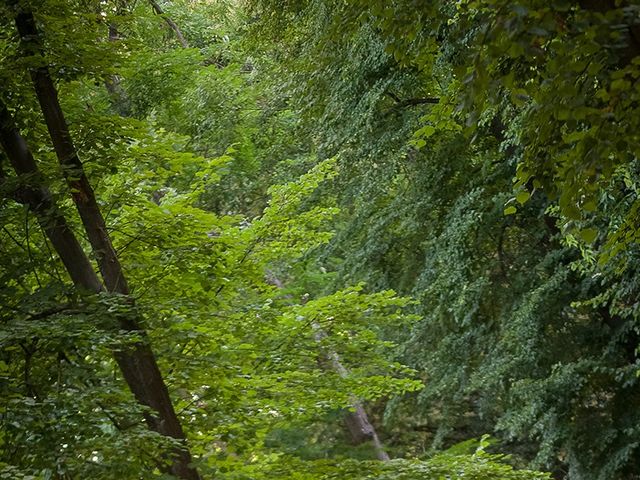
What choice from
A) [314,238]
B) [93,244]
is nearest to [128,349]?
[93,244]

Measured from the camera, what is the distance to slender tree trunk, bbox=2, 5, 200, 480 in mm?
5543

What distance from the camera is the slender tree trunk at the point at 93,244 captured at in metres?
5.54

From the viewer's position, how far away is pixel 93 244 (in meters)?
5.89

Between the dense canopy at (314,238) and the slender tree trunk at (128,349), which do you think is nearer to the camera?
the dense canopy at (314,238)

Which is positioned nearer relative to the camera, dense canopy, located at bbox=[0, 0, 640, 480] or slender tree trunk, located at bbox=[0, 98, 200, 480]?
dense canopy, located at bbox=[0, 0, 640, 480]

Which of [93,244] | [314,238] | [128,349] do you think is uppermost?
[314,238]

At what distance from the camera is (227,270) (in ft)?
22.8

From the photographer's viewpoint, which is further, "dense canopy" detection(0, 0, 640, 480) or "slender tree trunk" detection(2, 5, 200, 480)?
"slender tree trunk" detection(2, 5, 200, 480)

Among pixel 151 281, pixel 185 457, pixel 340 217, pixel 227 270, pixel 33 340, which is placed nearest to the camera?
pixel 33 340

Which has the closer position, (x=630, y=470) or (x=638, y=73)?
(x=638, y=73)

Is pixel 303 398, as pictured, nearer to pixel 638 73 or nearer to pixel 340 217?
pixel 638 73

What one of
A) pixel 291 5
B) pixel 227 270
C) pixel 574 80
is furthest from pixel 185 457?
pixel 291 5

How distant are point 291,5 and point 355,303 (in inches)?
214

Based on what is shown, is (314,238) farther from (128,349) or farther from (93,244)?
(128,349)
